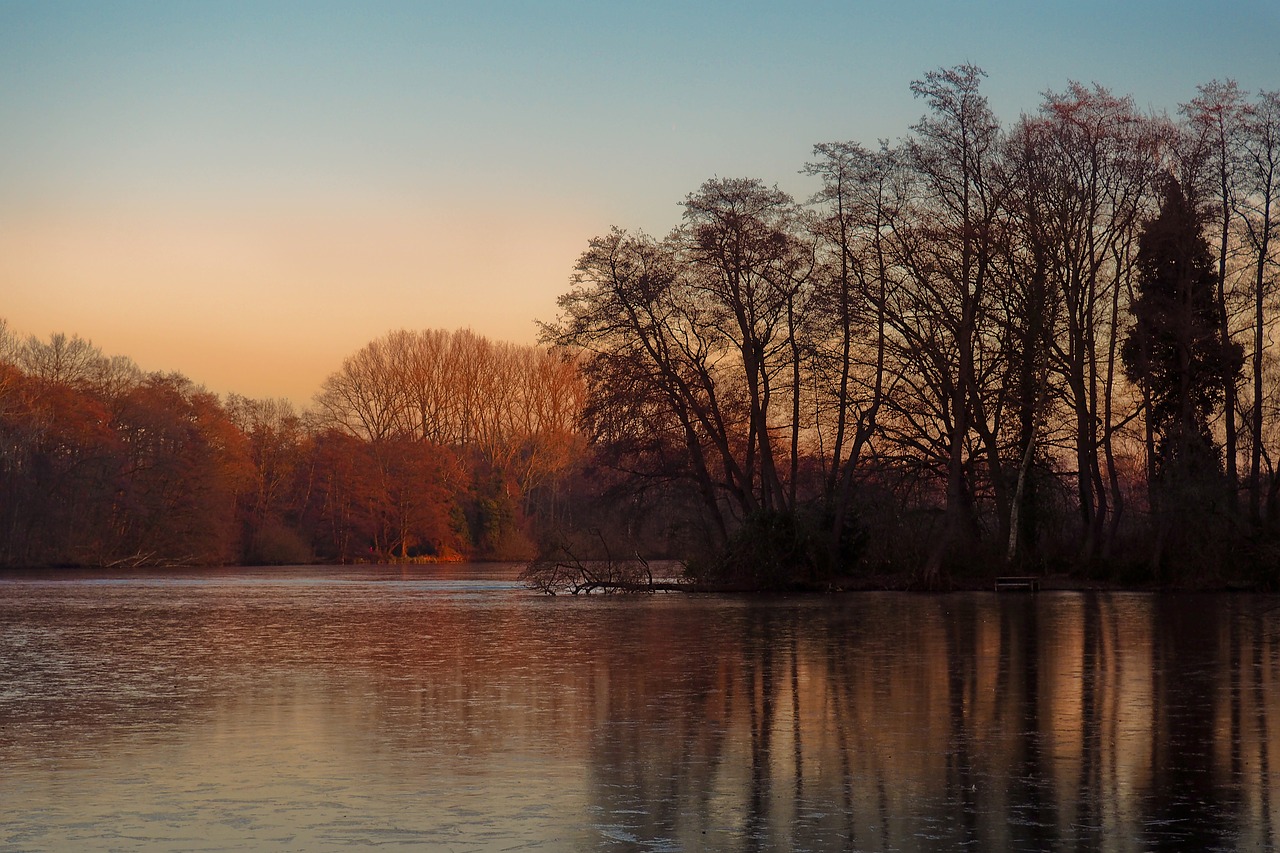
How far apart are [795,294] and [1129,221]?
11.2 meters

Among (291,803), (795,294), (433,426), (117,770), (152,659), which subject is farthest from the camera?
(433,426)

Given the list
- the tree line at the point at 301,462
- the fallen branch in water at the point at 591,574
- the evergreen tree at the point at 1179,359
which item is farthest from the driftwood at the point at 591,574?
the tree line at the point at 301,462

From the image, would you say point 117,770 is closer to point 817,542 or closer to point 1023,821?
point 1023,821

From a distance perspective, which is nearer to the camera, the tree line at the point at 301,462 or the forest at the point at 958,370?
the forest at the point at 958,370

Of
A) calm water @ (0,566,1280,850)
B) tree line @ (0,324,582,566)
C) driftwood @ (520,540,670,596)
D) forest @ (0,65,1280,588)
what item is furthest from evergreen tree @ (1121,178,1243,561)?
tree line @ (0,324,582,566)

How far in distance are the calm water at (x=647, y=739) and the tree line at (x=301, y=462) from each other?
57274 mm

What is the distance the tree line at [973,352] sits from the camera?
43219 mm

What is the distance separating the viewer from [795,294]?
46938 millimetres

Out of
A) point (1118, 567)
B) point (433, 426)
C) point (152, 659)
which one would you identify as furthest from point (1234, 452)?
point (433, 426)

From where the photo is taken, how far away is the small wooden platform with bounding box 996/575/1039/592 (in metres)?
41.3

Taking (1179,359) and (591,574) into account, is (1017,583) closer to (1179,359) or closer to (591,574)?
(1179,359)

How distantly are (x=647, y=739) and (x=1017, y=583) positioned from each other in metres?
32.0

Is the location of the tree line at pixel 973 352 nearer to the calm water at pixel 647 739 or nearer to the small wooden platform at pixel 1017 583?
the small wooden platform at pixel 1017 583

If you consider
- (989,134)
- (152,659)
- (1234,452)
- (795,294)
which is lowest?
(152,659)
